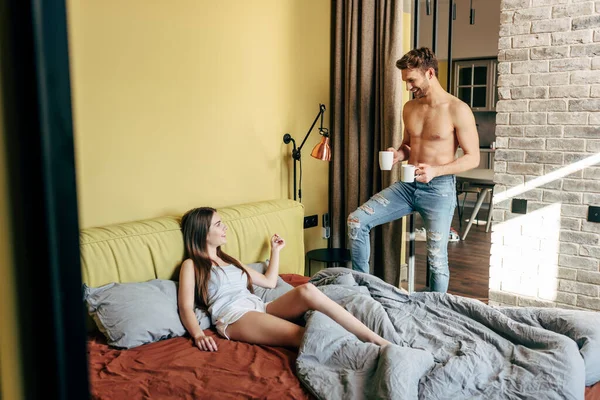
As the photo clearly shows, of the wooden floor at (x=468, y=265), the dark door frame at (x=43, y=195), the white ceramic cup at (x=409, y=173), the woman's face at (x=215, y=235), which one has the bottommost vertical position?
the wooden floor at (x=468, y=265)

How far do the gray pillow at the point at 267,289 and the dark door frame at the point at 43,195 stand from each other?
231cm

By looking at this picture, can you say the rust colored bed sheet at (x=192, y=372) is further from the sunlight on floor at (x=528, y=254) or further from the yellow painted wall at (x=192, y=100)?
the sunlight on floor at (x=528, y=254)

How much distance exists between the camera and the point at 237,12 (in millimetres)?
3246

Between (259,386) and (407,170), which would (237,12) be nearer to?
(407,170)

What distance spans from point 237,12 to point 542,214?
218 cm

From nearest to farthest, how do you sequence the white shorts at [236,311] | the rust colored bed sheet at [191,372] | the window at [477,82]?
the rust colored bed sheet at [191,372] → the white shorts at [236,311] → the window at [477,82]

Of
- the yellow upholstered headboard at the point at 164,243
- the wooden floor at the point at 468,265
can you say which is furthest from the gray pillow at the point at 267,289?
the wooden floor at the point at 468,265

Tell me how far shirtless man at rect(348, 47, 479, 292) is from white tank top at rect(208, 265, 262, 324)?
96 centimetres

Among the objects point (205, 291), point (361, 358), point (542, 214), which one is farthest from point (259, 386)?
point (542, 214)

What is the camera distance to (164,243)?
2.60 meters

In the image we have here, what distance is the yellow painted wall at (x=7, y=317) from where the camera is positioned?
1.25ft

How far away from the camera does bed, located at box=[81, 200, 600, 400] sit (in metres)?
1.82

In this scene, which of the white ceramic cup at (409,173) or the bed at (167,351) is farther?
the white ceramic cup at (409,173)

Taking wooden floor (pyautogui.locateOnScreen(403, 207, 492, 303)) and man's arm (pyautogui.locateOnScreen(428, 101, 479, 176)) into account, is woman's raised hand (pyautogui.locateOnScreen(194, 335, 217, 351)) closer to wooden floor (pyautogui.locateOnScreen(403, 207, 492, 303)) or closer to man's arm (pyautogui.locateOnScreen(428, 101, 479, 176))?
man's arm (pyautogui.locateOnScreen(428, 101, 479, 176))
